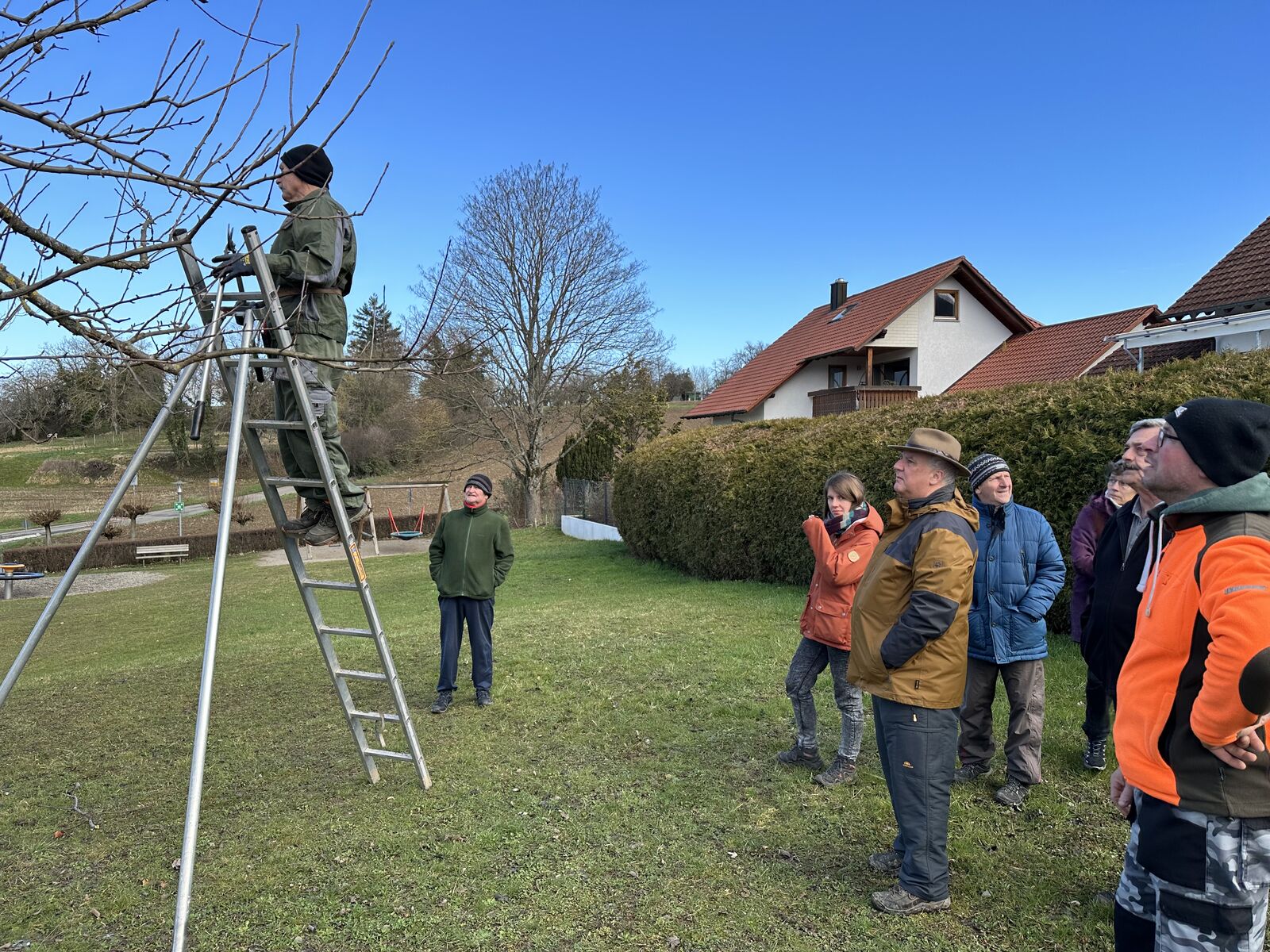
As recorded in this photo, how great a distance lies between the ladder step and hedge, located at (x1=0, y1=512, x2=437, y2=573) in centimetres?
2021

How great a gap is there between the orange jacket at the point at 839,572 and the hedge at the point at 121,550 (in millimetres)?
20985

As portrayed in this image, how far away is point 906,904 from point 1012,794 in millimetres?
1341

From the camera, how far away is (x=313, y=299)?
12.9 ft

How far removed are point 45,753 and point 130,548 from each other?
882 inches

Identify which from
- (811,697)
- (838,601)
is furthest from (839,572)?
→ (811,697)

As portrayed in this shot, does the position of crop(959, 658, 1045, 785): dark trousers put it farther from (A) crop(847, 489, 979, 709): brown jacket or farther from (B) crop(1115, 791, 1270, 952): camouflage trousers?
(B) crop(1115, 791, 1270, 952): camouflage trousers

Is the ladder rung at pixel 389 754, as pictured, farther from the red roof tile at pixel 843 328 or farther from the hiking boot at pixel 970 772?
the red roof tile at pixel 843 328

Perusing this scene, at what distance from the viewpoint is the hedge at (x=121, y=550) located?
23031mm

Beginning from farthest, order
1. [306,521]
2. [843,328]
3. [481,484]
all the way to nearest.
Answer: [843,328], [481,484], [306,521]

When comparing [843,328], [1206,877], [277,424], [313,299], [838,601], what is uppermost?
[843,328]

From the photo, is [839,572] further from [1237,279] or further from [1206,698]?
[1237,279]

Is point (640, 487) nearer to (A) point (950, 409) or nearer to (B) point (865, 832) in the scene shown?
(A) point (950, 409)

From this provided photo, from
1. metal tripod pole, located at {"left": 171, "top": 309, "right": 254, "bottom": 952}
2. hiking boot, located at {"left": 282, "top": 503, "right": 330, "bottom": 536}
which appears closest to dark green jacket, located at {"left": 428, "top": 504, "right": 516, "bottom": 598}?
hiking boot, located at {"left": 282, "top": 503, "right": 330, "bottom": 536}

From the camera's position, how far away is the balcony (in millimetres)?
25016
